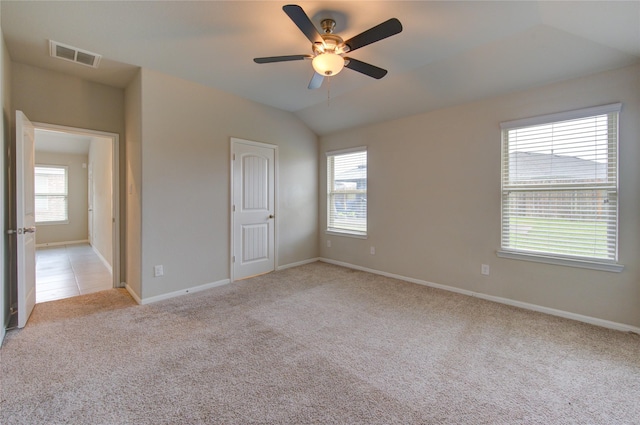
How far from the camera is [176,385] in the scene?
74.3 inches

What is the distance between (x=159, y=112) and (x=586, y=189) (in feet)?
15.2

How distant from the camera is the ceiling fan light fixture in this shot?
2.20m

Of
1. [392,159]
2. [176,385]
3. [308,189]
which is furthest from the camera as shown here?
[308,189]

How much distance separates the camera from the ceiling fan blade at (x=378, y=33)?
1841 mm

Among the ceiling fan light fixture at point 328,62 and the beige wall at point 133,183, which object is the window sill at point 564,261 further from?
the beige wall at point 133,183

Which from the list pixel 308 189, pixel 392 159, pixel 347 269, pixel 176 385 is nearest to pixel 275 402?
pixel 176 385

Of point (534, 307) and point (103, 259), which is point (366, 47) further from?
point (103, 259)

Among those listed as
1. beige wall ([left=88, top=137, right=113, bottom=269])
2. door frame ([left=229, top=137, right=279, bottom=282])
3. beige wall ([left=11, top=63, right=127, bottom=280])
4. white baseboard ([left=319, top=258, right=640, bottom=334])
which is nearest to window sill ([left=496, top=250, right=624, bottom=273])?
white baseboard ([left=319, top=258, right=640, bottom=334])

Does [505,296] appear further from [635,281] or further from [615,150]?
[615,150]

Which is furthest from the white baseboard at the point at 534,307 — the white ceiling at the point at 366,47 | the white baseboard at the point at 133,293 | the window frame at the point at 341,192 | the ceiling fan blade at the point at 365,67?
the white baseboard at the point at 133,293

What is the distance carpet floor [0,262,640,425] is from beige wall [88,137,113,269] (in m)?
2.12

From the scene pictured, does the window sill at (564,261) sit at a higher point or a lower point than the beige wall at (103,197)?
lower

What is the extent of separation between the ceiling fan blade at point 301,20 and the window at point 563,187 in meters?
2.48

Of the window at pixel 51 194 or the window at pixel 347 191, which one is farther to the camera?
the window at pixel 51 194
